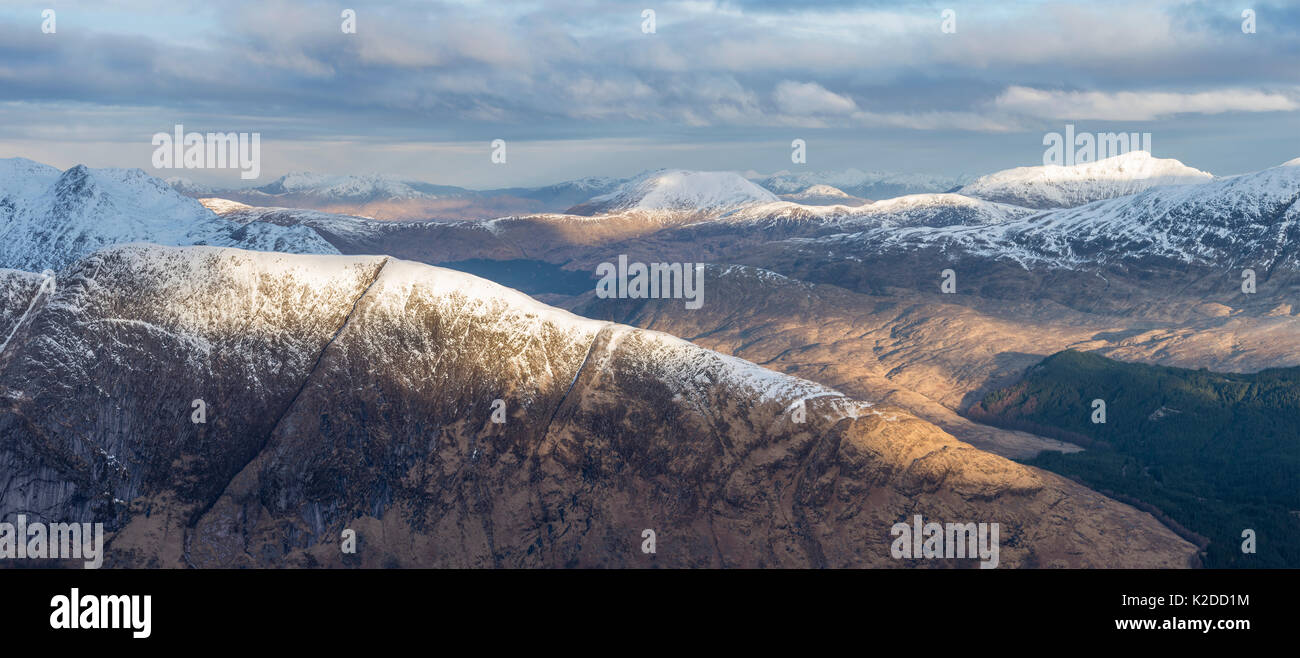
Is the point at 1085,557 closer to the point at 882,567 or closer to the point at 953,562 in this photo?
the point at 953,562
